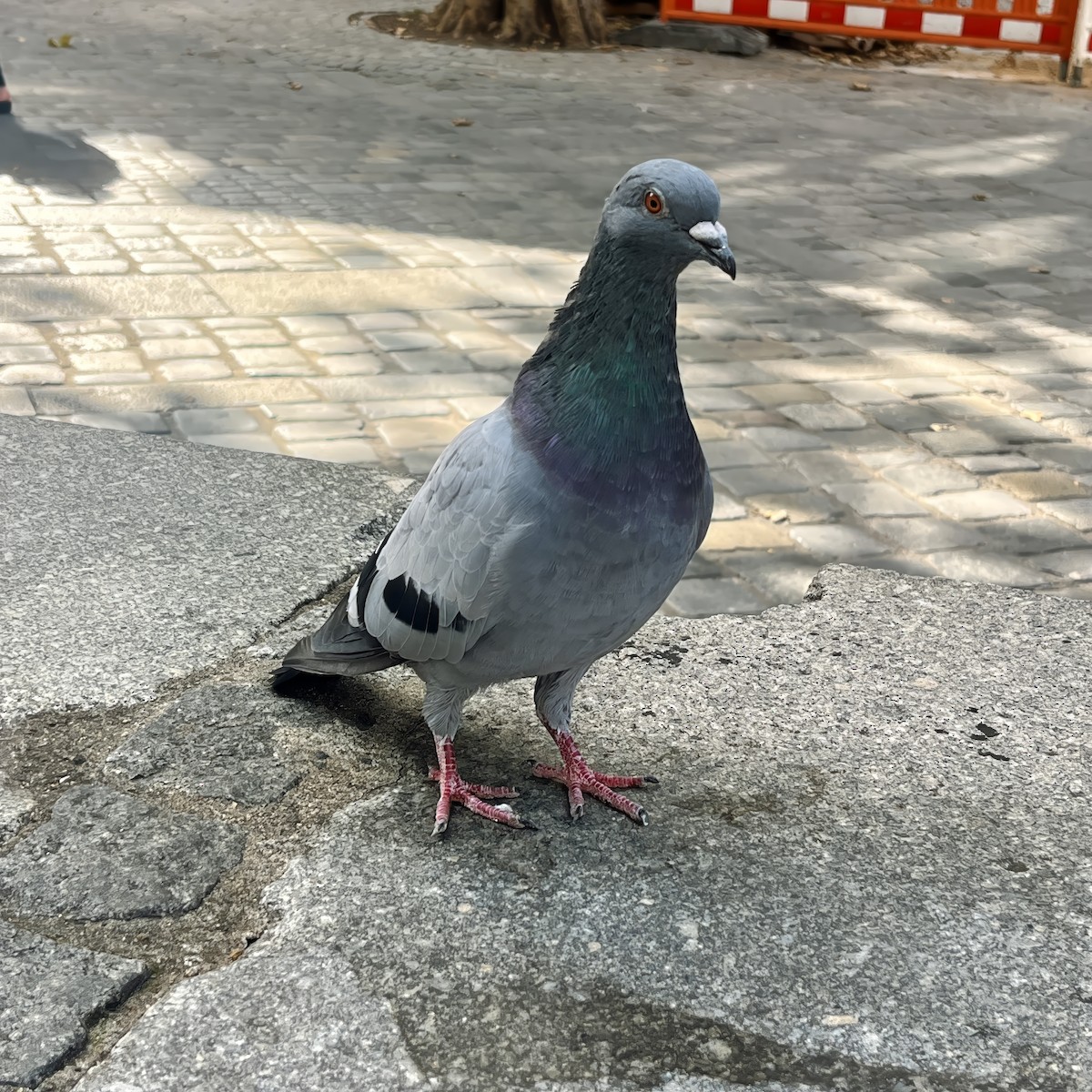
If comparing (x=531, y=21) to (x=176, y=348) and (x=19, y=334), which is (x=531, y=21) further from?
(x=19, y=334)

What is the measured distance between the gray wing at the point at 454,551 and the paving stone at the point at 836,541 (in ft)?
5.80

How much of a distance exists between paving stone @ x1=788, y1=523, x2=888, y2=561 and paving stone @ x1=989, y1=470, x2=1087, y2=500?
2.28 ft

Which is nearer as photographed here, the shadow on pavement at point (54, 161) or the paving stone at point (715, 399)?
the paving stone at point (715, 399)

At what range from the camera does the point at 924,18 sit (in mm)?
11727

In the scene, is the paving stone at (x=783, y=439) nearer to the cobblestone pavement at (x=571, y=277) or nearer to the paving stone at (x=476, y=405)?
the cobblestone pavement at (x=571, y=277)

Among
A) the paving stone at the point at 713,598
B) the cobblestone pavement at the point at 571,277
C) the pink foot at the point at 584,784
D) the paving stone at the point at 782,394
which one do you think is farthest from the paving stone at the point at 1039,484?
the pink foot at the point at 584,784

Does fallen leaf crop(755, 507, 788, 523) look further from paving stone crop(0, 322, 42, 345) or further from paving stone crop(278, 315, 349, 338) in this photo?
paving stone crop(0, 322, 42, 345)

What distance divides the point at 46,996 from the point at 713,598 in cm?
214

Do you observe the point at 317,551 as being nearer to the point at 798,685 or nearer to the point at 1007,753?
the point at 798,685

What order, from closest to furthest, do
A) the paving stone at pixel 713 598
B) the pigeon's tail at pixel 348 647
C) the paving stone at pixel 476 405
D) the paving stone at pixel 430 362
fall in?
1. the pigeon's tail at pixel 348 647
2. the paving stone at pixel 713 598
3. the paving stone at pixel 476 405
4. the paving stone at pixel 430 362

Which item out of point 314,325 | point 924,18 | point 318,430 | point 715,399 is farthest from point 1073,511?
point 924,18

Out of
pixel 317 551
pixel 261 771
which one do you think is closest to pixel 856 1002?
pixel 261 771

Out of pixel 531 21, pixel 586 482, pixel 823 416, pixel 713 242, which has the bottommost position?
pixel 823 416

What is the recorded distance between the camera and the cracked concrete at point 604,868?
87.6 inches
